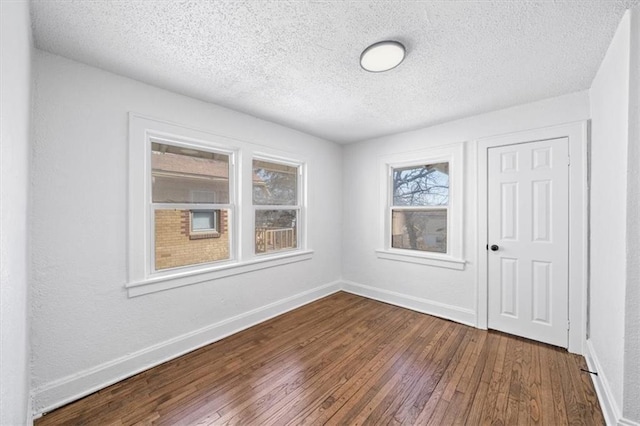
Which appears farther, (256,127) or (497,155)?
(256,127)

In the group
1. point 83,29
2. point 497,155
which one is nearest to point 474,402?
point 497,155

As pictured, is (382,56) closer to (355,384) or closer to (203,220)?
(203,220)

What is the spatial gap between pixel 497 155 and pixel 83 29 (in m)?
3.67

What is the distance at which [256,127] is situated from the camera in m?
3.02

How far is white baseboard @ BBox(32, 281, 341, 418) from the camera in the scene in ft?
5.70

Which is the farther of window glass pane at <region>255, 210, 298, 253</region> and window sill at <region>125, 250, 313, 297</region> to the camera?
window glass pane at <region>255, 210, 298, 253</region>

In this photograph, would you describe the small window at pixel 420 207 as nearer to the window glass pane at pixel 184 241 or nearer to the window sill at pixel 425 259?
the window sill at pixel 425 259

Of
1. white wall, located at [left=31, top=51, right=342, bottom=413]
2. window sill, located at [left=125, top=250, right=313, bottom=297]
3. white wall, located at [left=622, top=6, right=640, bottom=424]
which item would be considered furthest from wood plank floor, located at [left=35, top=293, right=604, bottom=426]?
window sill, located at [left=125, top=250, right=313, bottom=297]

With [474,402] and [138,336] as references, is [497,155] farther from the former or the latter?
[138,336]

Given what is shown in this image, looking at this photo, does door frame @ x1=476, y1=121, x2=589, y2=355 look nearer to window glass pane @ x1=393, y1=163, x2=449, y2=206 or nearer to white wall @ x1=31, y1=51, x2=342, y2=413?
window glass pane @ x1=393, y1=163, x2=449, y2=206

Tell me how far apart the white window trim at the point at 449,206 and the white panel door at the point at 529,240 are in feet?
1.04

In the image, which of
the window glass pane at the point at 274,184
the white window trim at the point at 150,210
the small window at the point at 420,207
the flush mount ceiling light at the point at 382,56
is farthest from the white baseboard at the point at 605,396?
the window glass pane at the point at 274,184

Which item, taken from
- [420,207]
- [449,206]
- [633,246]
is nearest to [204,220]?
[420,207]

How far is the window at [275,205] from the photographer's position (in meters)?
3.19
